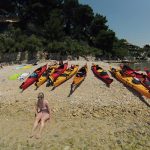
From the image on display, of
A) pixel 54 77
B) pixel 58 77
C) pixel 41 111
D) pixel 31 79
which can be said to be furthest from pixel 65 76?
pixel 41 111

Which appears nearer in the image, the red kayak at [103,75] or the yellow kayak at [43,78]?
the red kayak at [103,75]

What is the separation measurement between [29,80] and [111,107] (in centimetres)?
570

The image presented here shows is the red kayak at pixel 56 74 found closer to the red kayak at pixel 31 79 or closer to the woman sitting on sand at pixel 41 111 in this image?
the red kayak at pixel 31 79

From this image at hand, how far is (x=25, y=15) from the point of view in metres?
63.5

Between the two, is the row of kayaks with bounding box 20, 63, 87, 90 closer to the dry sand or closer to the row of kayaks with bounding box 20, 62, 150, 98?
the row of kayaks with bounding box 20, 62, 150, 98

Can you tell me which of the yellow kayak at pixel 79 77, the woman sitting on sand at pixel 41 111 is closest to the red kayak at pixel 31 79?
the yellow kayak at pixel 79 77

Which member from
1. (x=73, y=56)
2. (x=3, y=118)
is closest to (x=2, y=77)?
(x=3, y=118)

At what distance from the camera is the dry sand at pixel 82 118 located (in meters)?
11.2

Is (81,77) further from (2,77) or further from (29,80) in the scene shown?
(2,77)

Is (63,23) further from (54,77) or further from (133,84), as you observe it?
(133,84)

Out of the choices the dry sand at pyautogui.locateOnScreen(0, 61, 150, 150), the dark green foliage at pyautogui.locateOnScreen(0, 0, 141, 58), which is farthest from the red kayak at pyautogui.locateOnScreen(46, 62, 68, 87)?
the dark green foliage at pyautogui.locateOnScreen(0, 0, 141, 58)

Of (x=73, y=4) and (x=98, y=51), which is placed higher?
(x=73, y=4)

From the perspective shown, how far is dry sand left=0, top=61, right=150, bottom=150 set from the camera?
442 inches

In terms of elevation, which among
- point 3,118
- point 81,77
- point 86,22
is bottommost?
point 3,118
